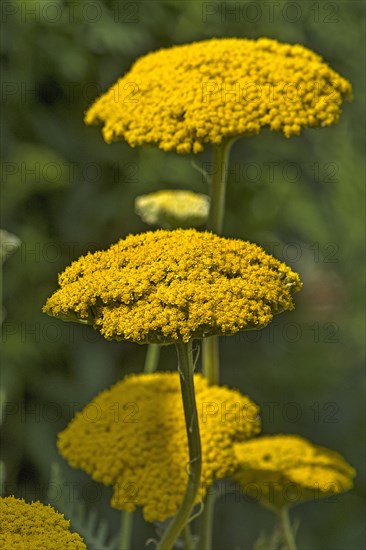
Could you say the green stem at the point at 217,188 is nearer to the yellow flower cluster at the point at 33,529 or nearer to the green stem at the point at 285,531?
the green stem at the point at 285,531

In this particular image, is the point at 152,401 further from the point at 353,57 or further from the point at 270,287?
the point at 353,57

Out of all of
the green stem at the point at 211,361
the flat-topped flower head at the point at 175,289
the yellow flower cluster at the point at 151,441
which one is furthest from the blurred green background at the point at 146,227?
the flat-topped flower head at the point at 175,289

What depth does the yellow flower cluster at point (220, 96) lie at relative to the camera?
215 centimetres

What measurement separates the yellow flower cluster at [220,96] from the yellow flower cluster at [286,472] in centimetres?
61

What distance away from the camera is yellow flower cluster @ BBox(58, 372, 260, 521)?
2104 mm

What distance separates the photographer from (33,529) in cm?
149

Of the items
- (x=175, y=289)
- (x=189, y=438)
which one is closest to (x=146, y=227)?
(x=189, y=438)

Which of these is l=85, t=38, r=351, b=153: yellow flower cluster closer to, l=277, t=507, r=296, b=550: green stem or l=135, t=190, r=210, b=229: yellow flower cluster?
l=135, t=190, r=210, b=229: yellow flower cluster

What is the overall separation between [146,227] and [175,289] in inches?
81.7

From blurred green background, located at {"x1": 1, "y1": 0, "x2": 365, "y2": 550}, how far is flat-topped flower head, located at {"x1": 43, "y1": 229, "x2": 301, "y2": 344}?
1762 millimetres

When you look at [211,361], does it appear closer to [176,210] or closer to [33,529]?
[176,210]

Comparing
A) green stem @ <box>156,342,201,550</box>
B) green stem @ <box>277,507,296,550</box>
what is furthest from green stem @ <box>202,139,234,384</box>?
green stem @ <box>156,342,201,550</box>

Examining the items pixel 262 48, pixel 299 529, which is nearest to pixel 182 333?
pixel 262 48

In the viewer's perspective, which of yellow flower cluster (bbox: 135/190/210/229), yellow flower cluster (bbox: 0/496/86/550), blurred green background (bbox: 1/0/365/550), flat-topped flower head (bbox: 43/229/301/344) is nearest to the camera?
yellow flower cluster (bbox: 0/496/86/550)
